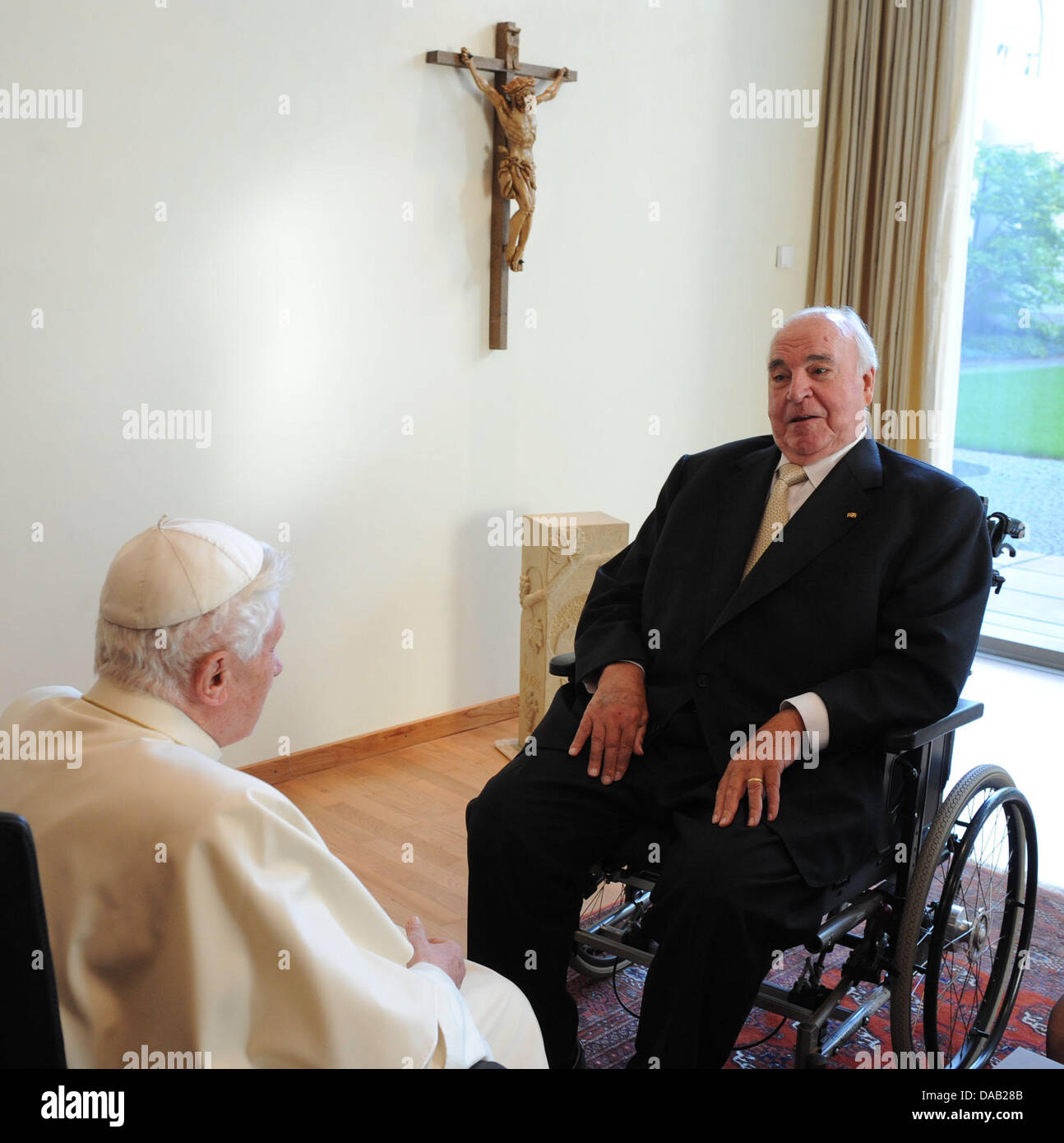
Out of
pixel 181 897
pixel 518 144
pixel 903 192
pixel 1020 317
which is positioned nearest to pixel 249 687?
pixel 181 897

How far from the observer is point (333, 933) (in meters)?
1.36

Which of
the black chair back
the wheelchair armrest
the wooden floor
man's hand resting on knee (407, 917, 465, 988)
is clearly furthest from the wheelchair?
the black chair back

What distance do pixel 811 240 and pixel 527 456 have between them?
180cm

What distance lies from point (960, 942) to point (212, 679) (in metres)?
1.55

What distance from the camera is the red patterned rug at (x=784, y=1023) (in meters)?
2.33

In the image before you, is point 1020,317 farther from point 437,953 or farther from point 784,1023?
point 437,953

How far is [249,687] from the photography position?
1.51 metres

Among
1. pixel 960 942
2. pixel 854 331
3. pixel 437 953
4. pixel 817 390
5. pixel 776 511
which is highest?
pixel 854 331

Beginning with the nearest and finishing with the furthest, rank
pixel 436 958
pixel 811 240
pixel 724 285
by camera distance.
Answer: pixel 436 958 < pixel 724 285 < pixel 811 240

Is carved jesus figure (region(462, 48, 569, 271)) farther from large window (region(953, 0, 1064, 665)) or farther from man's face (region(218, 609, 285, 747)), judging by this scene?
man's face (region(218, 609, 285, 747))

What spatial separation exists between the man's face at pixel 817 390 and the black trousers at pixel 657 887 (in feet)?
2.01
